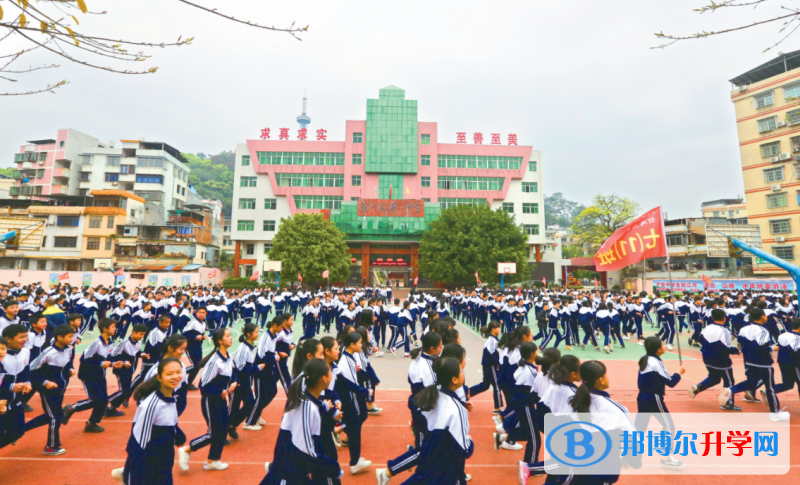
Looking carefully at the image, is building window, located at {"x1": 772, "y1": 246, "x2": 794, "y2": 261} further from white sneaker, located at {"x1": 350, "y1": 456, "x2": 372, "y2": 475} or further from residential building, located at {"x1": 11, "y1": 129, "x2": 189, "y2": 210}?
residential building, located at {"x1": 11, "y1": 129, "x2": 189, "y2": 210}

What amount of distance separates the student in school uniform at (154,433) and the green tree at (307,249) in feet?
93.0

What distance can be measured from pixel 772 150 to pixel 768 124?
186 centimetres

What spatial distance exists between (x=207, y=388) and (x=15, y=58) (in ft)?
10.8

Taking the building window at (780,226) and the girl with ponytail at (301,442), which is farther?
the building window at (780,226)

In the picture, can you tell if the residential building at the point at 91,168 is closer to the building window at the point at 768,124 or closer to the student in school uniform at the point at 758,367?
the student in school uniform at the point at 758,367

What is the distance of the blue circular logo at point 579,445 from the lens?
290 centimetres

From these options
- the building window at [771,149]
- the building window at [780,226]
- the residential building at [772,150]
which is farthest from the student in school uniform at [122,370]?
the building window at [771,149]

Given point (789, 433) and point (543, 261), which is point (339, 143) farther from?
point (789, 433)

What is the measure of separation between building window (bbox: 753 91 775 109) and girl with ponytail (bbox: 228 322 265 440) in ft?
121

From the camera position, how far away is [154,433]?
293cm

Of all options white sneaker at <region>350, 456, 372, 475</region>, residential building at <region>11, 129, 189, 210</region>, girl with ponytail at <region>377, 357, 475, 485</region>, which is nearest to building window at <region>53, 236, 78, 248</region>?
residential building at <region>11, 129, 189, 210</region>

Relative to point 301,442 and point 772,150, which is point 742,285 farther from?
point 301,442

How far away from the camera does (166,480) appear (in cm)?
292

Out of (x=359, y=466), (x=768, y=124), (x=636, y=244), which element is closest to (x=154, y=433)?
(x=359, y=466)
